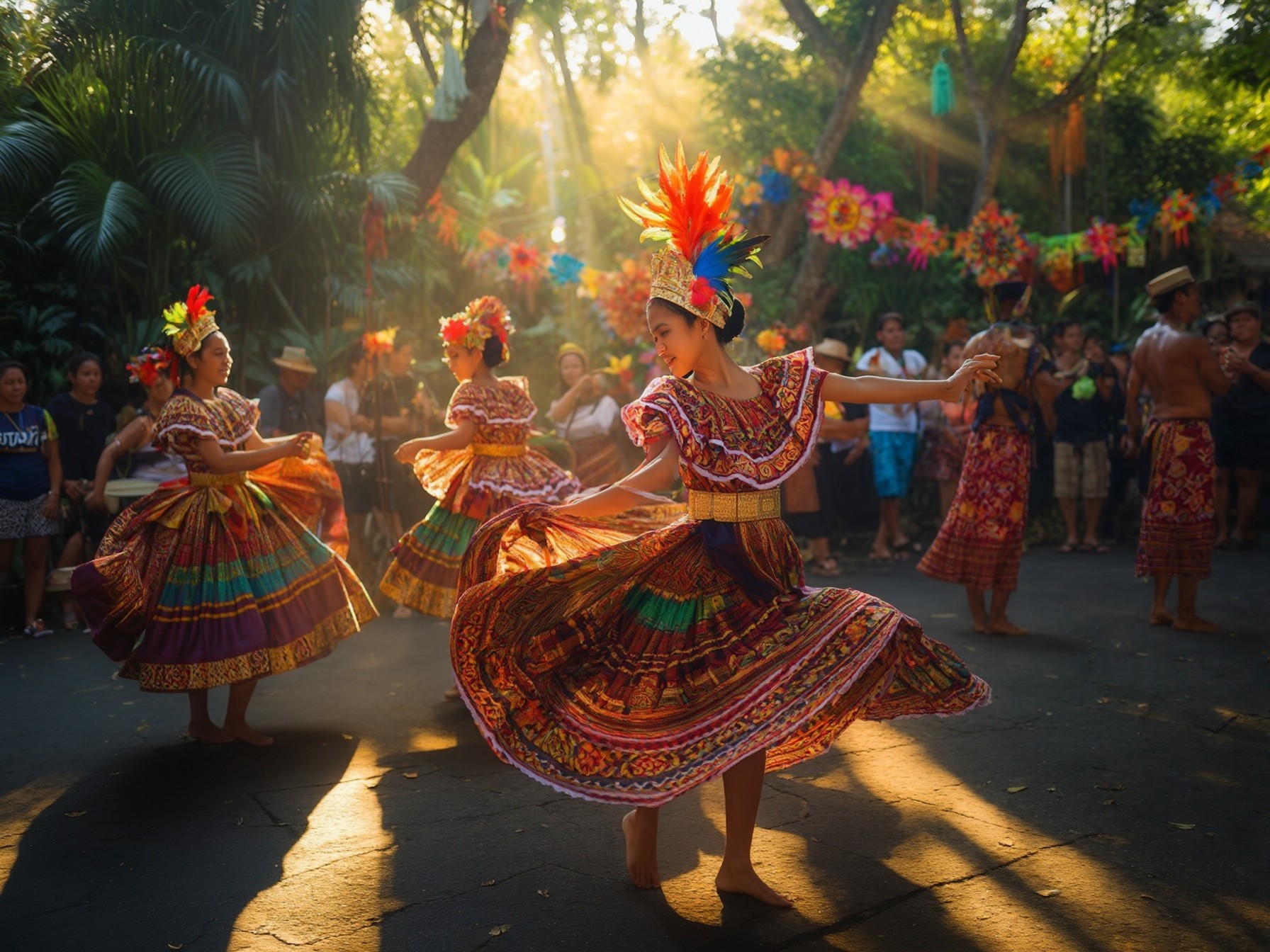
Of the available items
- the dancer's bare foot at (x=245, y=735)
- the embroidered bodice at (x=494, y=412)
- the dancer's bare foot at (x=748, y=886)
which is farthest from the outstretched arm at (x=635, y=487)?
the embroidered bodice at (x=494, y=412)

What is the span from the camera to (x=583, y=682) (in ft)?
11.9

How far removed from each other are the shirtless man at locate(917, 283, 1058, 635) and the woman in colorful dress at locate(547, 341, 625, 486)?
123 inches

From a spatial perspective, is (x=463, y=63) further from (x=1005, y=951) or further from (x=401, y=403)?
(x=1005, y=951)

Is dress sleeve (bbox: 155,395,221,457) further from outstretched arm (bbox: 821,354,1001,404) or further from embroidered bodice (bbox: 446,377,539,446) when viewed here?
outstretched arm (bbox: 821,354,1001,404)

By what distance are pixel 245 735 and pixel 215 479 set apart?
121 centimetres

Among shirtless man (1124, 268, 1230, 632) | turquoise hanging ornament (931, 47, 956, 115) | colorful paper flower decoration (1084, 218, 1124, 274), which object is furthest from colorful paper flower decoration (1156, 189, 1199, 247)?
shirtless man (1124, 268, 1230, 632)

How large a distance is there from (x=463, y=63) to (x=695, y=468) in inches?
404

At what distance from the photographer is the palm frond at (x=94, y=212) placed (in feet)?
32.9

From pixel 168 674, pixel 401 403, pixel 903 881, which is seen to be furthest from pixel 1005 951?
pixel 401 403

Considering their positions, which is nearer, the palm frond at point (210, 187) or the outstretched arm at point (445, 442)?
the outstretched arm at point (445, 442)

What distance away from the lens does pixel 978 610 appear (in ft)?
24.3

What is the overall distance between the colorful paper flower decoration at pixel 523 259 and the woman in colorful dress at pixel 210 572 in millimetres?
7280

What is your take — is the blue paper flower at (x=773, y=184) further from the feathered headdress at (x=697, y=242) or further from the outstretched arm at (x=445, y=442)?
the feathered headdress at (x=697, y=242)

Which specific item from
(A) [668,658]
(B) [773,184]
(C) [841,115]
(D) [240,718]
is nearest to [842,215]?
(B) [773,184]
